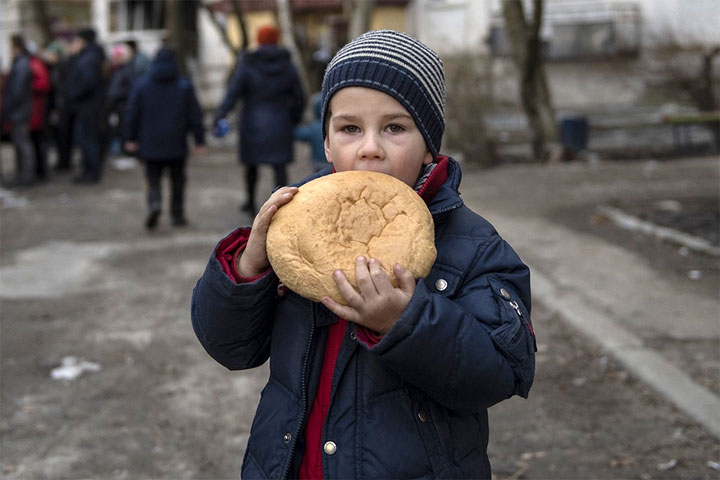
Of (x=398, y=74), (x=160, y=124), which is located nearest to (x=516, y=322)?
(x=398, y=74)

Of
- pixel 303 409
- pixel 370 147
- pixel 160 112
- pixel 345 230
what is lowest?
pixel 160 112

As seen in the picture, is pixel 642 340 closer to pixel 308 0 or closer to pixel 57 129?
pixel 57 129

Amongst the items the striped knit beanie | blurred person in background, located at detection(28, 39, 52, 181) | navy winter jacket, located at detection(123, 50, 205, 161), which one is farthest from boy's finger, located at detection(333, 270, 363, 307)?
blurred person in background, located at detection(28, 39, 52, 181)

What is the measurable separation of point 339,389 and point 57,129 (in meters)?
13.9

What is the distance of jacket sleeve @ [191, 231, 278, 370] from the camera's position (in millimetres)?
2005

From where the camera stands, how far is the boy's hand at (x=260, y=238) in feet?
6.47

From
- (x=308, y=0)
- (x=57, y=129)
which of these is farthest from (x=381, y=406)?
(x=308, y=0)

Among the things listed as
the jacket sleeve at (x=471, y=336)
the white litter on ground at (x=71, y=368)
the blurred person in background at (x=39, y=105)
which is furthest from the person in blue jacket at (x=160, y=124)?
the jacket sleeve at (x=471, y=336)

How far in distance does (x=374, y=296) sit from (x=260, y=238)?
0.35 meters

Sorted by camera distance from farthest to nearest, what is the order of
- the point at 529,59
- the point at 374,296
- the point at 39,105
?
the point at 529,59 → the point at 39,105 → the point at 374,296

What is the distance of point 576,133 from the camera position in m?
15.0

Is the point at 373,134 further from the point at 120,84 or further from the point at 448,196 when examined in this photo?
the point at 120,84

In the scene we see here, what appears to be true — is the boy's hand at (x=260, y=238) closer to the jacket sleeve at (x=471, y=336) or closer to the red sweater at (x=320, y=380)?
the red sweater at (x=320, y=380)

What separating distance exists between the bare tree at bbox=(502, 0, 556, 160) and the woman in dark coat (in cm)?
583
